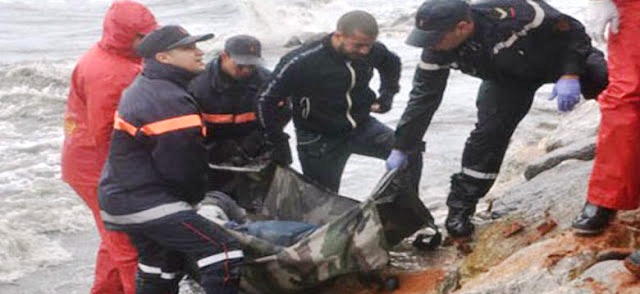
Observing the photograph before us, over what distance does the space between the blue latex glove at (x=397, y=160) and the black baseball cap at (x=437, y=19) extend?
74cm

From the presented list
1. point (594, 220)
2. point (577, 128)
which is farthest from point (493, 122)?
point (577, 128)

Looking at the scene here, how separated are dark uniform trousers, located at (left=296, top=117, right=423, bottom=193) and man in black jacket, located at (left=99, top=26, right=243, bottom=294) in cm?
148

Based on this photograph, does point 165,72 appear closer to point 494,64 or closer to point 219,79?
point 219,79

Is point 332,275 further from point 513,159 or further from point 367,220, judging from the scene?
point 513,159

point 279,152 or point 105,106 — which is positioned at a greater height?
point 105,106

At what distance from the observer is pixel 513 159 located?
27.6 ft

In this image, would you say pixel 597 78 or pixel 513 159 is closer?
pixel 597 78

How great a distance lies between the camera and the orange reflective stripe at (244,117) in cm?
565

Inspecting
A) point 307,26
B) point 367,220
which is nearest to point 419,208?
point 367,220

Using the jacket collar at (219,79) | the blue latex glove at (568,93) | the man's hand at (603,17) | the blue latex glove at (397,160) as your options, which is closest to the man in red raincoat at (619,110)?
the man's hand at (603,17)

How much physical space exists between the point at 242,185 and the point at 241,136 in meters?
0.32

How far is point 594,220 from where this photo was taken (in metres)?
3.86

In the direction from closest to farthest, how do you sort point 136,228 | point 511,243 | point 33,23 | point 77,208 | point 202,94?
1. point 136,228
2. point 511,243
3. point 202,94
4. point 77,208
5. point 33,23

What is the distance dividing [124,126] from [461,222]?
2.07 m
